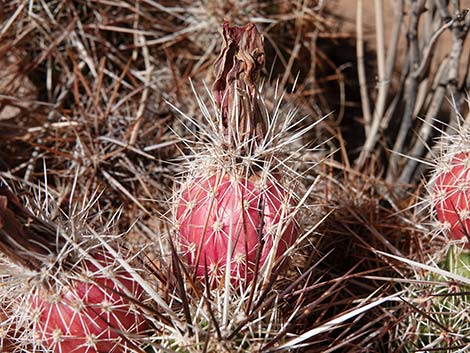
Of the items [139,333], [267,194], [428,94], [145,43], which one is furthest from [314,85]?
[139,333]

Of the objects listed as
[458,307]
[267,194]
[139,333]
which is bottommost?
[458,307]

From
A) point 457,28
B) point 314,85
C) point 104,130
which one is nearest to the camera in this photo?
point 457,28

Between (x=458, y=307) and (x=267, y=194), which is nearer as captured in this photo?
(x=267, y=194)

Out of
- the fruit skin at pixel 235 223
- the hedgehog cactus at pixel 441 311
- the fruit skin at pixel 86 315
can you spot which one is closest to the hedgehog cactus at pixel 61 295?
the fruit skin at pixel 86 315

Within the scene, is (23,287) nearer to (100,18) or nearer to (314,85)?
(100,18)

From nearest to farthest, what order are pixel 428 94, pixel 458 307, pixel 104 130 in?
pixel 458 307
pixel 104 130
pixel 428 94

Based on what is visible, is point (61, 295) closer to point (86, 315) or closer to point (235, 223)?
point (86, 315)

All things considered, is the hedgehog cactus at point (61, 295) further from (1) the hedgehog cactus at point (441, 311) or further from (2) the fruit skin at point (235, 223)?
(1) the hedgehog cactus at point (441, 311)

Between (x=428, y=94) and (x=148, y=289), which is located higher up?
(x=148, y=289)
